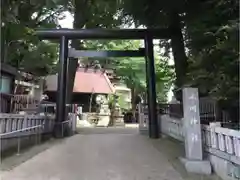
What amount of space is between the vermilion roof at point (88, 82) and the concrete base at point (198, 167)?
1843 cm

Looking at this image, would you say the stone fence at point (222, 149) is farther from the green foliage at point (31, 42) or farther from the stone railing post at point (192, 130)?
the green foliage at point (31, 42)

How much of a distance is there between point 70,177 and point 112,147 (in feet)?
13.0

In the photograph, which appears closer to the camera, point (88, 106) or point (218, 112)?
point (218, 112)

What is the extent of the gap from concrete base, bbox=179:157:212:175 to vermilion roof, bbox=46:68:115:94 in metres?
18.4

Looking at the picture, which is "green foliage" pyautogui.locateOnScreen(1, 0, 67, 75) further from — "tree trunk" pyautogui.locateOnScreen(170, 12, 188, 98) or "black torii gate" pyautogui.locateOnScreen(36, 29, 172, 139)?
"tree trunk" pyautogui.locateOnScreen(170, 12, 188, 98)

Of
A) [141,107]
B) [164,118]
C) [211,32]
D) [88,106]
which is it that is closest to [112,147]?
[164,118]

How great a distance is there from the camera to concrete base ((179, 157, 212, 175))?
22.4 feet

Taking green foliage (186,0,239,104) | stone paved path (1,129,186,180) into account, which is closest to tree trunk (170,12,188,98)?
stone paved path (1,129,186,180)

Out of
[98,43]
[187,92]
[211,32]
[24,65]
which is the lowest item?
[187,92]

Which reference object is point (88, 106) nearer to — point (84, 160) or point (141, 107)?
point (141, 107)

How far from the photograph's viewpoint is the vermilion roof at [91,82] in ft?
83.5

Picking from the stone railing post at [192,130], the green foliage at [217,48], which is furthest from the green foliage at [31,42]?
the stone railing post at [192,130]

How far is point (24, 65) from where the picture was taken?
1806 cm

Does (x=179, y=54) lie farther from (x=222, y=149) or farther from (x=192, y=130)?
(x=222, y=149)
